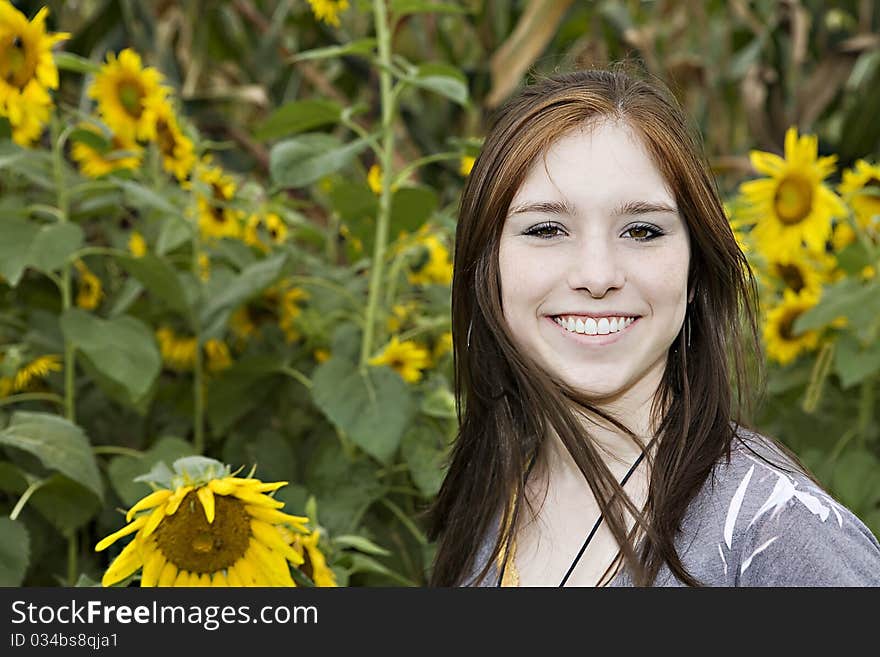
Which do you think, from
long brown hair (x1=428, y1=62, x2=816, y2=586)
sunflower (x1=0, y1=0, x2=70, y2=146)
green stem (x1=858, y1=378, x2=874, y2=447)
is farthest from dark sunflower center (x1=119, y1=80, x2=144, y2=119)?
green stem (x1=858, y1=378, x2=874, y2=447)

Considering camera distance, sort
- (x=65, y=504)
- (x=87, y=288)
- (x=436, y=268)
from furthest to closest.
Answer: (x=436, y=268)
(x=87, y=288)
(x=65, y=504)

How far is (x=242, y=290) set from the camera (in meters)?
1.23

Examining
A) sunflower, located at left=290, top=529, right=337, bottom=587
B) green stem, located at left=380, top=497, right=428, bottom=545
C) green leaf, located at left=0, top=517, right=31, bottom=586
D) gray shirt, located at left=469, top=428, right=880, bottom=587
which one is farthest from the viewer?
green stem, located at left=380, top=497, right=428, bottom=545

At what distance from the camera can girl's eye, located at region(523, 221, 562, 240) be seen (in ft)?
2.35

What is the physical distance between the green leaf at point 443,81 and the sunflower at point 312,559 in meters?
0.51

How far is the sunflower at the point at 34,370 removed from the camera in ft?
4.06

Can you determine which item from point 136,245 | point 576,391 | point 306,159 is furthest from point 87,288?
point 576,391

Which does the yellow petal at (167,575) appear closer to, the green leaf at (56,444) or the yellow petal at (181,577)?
the yellow petal at (181,577)

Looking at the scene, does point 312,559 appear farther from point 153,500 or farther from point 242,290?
point 242,290

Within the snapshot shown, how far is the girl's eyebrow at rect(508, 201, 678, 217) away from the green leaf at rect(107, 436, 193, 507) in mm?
536

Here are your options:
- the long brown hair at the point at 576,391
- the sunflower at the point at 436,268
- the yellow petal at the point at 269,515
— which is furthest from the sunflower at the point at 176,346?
the yellow petal at the point at 269,515

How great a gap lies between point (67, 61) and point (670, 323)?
30.5 inches

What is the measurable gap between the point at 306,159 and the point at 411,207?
12 centimetres

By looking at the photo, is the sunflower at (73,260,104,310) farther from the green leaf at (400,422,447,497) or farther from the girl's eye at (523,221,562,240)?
the girl's eye at (523,221,562,240)
